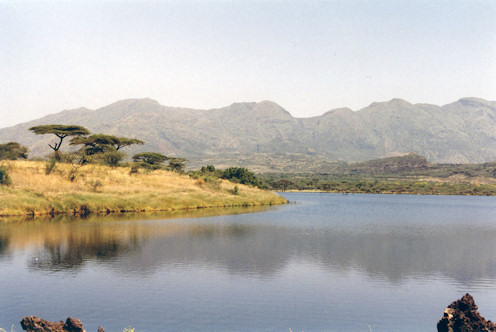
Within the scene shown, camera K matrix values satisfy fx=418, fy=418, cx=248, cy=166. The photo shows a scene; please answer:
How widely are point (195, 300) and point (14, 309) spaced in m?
8.29

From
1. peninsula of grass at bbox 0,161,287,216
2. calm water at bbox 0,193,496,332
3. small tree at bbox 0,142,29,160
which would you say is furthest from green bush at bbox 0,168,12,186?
small tree at bbox 0,142,29,160

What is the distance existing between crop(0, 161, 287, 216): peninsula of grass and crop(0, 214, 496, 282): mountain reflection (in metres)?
10.7

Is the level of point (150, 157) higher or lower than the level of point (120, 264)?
higher

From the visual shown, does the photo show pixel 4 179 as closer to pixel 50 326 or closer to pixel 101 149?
pixel 101 149

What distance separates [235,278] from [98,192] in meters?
46.4

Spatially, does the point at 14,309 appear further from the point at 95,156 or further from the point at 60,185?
the point at 95,156

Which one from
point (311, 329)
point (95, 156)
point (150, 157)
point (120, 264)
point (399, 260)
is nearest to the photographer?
point (311, 329)

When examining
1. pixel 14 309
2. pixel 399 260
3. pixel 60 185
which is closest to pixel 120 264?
pixel 14 309

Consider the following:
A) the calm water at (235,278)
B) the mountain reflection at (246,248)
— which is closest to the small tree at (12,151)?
the mountain reflection at (246,248)

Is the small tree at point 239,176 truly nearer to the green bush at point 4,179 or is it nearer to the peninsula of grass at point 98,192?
the peninsula of grass at point 98,192

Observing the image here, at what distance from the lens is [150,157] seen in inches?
4648

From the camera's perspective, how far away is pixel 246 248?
36.1m

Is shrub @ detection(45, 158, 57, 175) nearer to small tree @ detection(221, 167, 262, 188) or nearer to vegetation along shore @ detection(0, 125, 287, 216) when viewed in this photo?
vegetation along shore @ detection(0, 125, 287, 216)

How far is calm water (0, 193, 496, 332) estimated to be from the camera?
18.9m
